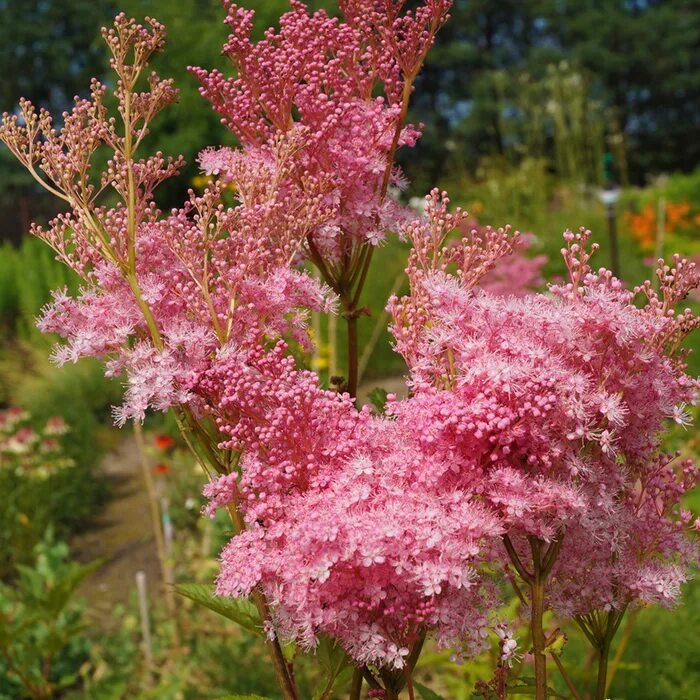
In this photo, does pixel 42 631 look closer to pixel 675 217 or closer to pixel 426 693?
pixel 426 693

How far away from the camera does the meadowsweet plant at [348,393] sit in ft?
2.81

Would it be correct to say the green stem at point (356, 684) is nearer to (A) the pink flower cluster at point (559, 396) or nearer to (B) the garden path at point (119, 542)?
(A) the pink flower cluster at point (559, 396)

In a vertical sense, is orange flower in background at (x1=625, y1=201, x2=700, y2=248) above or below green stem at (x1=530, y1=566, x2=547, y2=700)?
above

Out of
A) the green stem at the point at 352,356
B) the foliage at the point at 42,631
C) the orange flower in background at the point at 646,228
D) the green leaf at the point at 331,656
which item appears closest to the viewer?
the green leaf at the point at 331,656

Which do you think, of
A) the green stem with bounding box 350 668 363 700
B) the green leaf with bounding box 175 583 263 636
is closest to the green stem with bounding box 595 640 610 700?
the green stem with bounding box 350 668 363 700

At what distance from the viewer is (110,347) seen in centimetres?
102

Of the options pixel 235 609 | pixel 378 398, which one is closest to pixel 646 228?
pixel 378 398

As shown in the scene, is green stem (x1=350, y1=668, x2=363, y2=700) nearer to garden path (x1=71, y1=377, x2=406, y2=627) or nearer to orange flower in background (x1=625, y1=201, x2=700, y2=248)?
garden path (x1=71, y1=377, x2=406, y2=627)

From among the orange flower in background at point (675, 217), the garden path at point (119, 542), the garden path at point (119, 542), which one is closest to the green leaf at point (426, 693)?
the garden path at point (119, 542)

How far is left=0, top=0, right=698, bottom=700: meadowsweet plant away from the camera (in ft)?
2.81

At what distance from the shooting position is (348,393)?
940 mm

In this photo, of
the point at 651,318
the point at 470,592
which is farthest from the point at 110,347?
the point at 651,318

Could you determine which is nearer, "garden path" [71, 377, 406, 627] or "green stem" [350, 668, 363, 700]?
"green stem" [350, 668, 363, 700]

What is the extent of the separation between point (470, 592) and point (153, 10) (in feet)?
48.3
